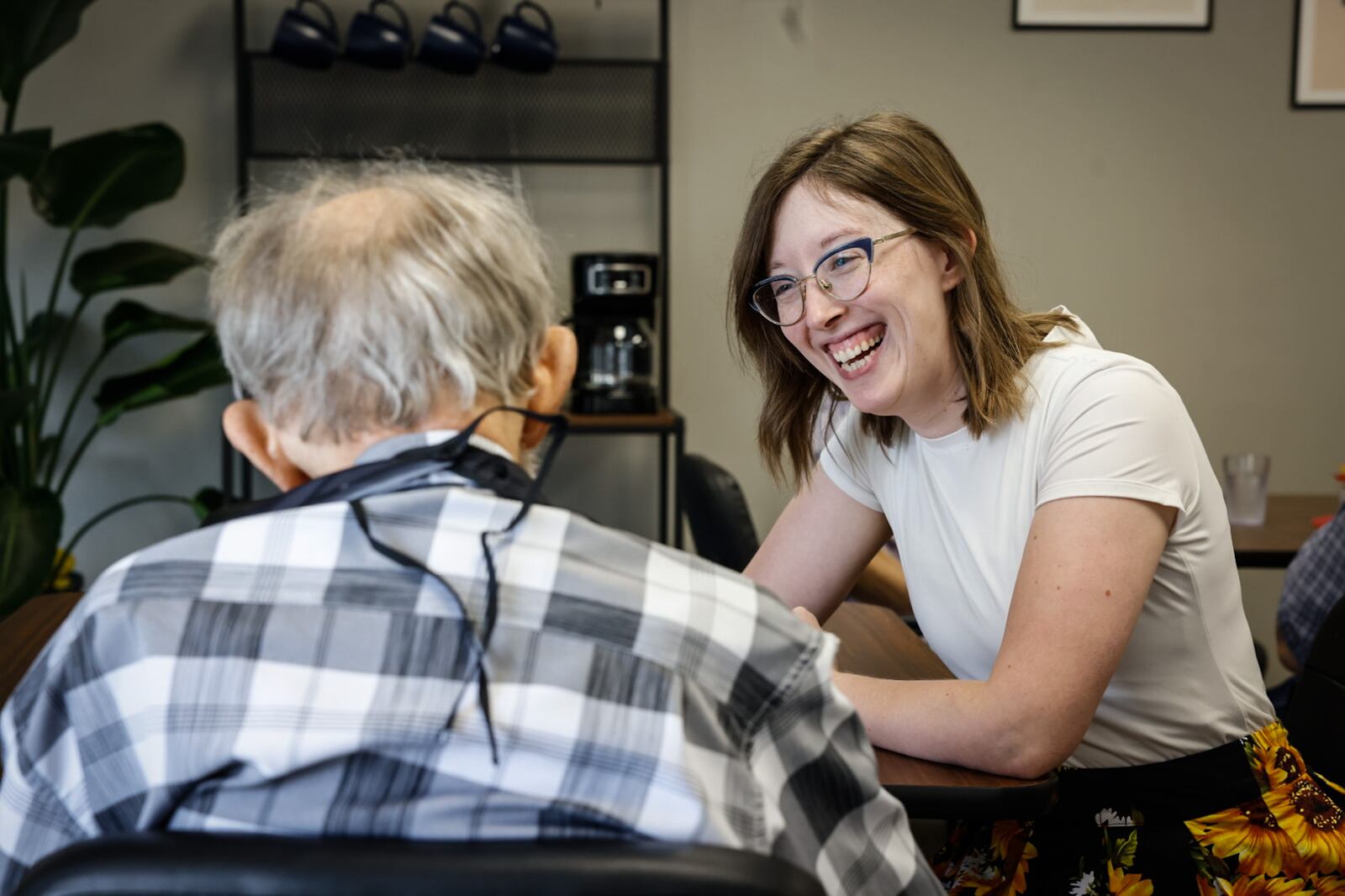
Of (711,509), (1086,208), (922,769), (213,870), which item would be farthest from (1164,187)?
(213,870)

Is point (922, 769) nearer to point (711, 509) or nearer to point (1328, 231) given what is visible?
point (711, 509)

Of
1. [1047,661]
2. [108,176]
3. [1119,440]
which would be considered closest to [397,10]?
[108,176]

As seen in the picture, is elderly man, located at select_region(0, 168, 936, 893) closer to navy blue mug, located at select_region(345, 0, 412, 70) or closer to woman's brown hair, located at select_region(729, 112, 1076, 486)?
woman's brown hair, located at select_region(729, 112, 1076, 486)

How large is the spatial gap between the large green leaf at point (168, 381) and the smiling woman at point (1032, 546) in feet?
7.79

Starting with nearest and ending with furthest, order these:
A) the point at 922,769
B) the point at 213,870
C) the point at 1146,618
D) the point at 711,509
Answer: the point at 213,870 < the point at 922,769 < the point at 1146,618 < the point at 711,509

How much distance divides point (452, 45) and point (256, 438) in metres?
2.97

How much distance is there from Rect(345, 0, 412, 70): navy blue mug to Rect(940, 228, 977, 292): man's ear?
2.63m

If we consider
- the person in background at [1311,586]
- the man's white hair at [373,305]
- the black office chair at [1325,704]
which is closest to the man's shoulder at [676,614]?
the man's white hair at [373,305]

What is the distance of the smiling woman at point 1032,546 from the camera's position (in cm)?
119

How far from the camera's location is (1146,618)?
1.33m

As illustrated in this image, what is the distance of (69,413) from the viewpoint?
3.63 m

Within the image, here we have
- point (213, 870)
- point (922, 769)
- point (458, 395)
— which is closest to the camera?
point (213, 870)

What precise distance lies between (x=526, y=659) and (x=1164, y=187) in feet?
13.0

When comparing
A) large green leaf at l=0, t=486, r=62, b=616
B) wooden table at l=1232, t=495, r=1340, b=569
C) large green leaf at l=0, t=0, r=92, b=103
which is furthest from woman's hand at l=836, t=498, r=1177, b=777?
large green leaf at l=0, t=0, r=92, b=103
